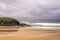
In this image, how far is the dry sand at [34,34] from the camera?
0.82 meters

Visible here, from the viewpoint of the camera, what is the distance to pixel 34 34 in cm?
85

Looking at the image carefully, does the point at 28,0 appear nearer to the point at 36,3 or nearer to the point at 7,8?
the point at 36,3

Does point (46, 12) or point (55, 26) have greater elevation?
point (46, 12)

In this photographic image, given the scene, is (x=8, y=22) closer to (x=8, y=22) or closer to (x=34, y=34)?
(x=8, y=22)

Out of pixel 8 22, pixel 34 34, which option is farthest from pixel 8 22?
pixel 34 34

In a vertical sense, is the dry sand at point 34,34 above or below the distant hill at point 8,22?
below

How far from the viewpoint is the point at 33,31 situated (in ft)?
2.89

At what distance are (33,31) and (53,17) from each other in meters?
0.20

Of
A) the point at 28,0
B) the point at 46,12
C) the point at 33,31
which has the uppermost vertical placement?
the point at 28,0

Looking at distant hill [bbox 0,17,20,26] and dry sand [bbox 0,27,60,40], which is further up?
distant hill [bbox 0,17,20,26]

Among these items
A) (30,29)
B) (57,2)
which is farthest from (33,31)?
(57,2)

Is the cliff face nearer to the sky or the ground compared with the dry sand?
nearer to the sky

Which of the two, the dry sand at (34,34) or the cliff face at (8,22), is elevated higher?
the cliff face at (8,22)

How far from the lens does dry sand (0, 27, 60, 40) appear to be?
0.82m
